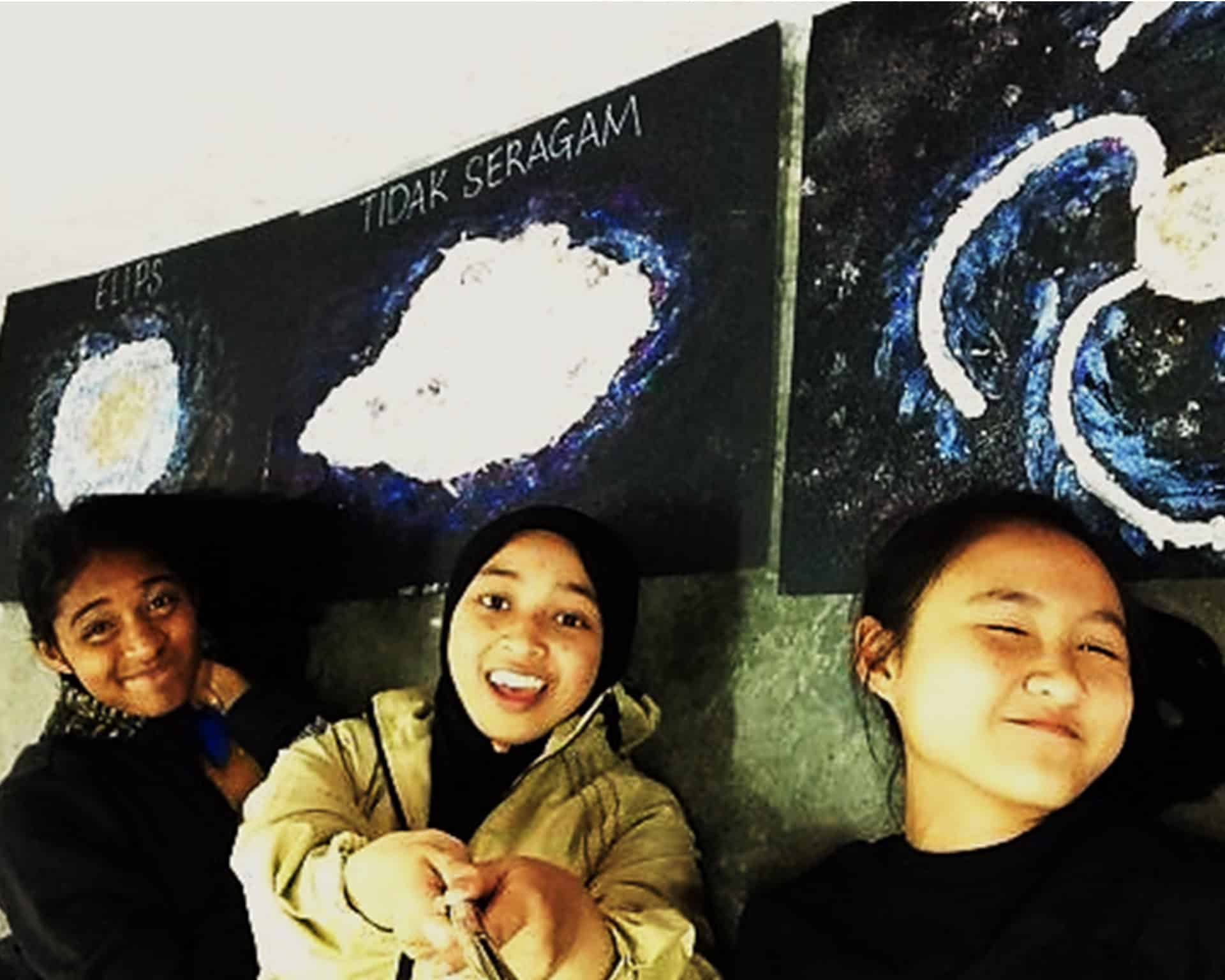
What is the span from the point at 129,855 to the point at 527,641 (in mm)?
557

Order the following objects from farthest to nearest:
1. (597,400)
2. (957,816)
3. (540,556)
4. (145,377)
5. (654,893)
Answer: (145,377) → (597,400) → (540,556) → (654,893) → (957,816)

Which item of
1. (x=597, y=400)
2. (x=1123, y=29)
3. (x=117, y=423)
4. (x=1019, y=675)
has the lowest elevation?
(x=1019, y=675)

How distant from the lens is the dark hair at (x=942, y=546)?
127cm

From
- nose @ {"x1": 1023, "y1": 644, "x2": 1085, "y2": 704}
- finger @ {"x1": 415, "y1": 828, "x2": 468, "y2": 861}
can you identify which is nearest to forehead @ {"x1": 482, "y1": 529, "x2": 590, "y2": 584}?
finger @ {"x1": 415, "y1": 828, "x2": 468, "y2": 861}

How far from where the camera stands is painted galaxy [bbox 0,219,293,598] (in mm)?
2295

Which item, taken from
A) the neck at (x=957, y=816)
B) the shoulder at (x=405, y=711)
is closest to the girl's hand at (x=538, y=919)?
the neck at (x=957, y=816)

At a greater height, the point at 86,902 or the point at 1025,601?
the point at 1025,601

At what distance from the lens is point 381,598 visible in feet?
6.61

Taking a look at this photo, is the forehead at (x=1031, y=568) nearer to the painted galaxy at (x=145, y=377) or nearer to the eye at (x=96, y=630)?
the eye at (x=96, y=630)

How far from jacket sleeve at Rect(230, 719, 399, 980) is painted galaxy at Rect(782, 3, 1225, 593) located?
459 millimetres

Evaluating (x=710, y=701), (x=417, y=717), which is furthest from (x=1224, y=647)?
(x=417, y=717)

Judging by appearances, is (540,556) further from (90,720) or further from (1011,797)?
(90,720)

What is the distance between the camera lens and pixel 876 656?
1340 millimetres

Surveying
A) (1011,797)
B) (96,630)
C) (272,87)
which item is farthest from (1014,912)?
(272,87)
